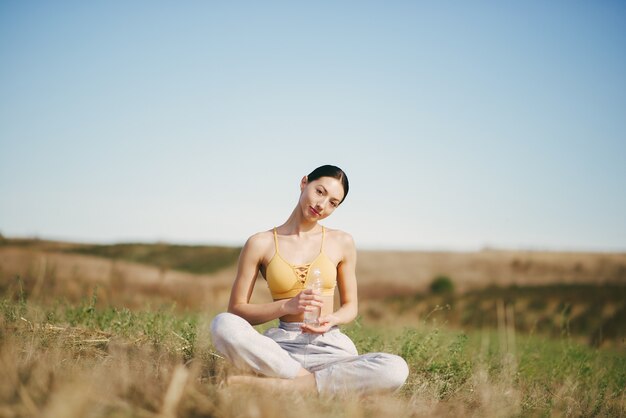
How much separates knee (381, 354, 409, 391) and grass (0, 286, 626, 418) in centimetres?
10

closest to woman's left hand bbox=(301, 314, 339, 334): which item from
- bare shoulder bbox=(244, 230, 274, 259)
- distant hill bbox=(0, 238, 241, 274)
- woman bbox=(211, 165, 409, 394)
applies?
woman bbox=(211, 165, 409, 394)

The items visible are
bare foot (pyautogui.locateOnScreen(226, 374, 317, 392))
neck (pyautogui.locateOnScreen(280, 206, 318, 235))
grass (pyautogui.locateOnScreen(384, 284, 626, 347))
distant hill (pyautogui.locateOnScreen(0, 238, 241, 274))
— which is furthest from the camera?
distant hill (pyautogui.locateOnScreen(0, 238, 241, 274))

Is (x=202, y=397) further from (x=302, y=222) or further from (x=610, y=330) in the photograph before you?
(x=610, y=330)

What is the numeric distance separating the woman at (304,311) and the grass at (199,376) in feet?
0.64

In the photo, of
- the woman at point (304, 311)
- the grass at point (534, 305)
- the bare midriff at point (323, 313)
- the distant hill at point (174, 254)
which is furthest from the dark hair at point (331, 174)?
the distant hill at point (174, 254)

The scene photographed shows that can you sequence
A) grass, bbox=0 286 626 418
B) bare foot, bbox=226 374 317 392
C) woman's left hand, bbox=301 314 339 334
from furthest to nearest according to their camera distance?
1. woman's left hand, bbox=301 314 339 334
2. bare foot, bbox=226 374 317 392
3. grass, bbox=0 286 626 418

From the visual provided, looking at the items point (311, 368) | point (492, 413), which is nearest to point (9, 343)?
point (311, 368)

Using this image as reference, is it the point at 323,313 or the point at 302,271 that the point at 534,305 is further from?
the point at 302,271

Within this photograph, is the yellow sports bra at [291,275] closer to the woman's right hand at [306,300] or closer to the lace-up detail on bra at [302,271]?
the lace-up detail on bra at [302,271]

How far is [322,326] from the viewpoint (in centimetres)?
446

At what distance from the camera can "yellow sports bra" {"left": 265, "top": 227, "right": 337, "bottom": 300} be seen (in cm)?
471

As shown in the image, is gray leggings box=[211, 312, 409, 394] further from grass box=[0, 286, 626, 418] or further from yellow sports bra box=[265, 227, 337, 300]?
yellow sports bra box=[265, 227, 337, 300]

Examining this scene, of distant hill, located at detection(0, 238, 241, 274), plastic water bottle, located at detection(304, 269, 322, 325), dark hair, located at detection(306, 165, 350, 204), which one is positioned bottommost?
distant hill, located at detection(0, 238, 241, 274)

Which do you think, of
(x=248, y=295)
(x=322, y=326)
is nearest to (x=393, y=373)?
(x=322, y=326)
